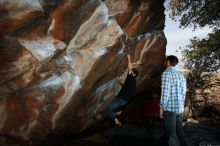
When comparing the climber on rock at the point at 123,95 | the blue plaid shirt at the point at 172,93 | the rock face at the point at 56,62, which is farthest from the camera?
the climber on rock at the point at 123,95

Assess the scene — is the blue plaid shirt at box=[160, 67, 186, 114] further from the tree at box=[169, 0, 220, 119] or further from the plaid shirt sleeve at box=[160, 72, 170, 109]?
the tree at box=[169, 0, 220, 119]

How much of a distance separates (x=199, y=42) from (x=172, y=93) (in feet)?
22.3

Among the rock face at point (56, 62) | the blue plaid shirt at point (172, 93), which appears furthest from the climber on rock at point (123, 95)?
the blue plaid shirt at point (172, 93)

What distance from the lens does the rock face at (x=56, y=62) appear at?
27.2 ft

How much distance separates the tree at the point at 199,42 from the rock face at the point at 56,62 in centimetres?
393

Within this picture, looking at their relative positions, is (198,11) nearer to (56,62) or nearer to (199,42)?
(199,42)

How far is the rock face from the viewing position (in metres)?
8.28

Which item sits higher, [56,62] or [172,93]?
[56,62]

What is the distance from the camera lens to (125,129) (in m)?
12.3

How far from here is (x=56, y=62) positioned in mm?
9055

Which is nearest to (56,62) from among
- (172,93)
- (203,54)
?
(172,93)

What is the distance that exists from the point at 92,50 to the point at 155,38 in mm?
4508

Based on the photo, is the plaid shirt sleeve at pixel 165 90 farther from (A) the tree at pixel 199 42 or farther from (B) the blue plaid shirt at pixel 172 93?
(A) the tree at pixel 199 42

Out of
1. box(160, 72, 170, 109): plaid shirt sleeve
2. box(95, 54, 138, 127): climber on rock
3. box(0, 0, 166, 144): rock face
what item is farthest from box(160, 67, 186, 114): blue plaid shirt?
box(0, 0, 166, 144): rock face
